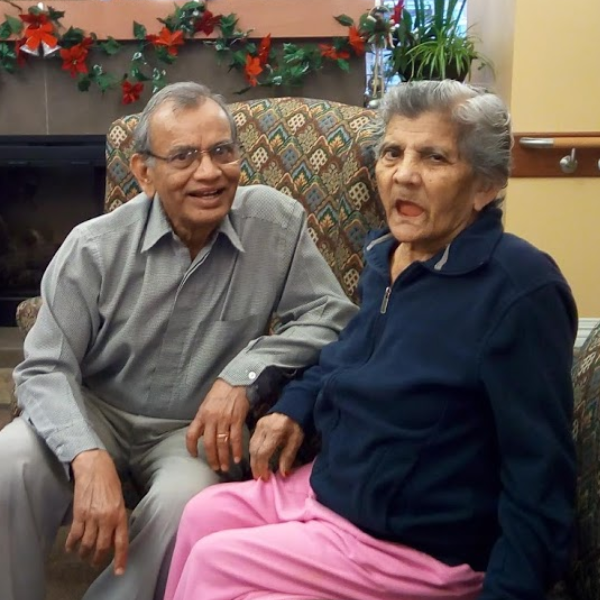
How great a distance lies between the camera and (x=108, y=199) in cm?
217

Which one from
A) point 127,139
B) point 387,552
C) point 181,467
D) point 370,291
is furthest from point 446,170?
point 127,139

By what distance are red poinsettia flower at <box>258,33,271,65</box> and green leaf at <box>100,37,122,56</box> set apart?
0.54 meters

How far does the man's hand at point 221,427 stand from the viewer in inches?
59.1

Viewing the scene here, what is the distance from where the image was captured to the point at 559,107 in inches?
118

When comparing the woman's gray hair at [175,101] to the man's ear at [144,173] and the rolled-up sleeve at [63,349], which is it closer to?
the man's ear at [144,173]

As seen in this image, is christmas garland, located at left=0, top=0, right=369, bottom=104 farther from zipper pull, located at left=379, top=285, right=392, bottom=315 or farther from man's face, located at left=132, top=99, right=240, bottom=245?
zipper pull, located at left=379, top=285, right=392, bottom=315

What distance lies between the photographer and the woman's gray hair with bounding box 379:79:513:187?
1216 millimetres

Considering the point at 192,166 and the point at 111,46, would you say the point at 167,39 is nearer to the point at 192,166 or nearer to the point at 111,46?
the point at 111,46

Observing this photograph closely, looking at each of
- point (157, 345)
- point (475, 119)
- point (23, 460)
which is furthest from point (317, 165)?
point (23, 460)

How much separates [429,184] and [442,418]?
33 centimetres

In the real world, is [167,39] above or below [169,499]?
above

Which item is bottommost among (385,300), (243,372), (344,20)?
(243,372)

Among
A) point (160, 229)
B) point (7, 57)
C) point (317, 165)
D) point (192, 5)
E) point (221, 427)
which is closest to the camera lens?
point (221, 427)

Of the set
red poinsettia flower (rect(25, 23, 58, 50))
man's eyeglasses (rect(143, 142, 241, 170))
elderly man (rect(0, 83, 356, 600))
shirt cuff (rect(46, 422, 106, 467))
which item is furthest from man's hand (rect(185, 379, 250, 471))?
red poinsettia flower (rect(25, 23, 58, 50))
